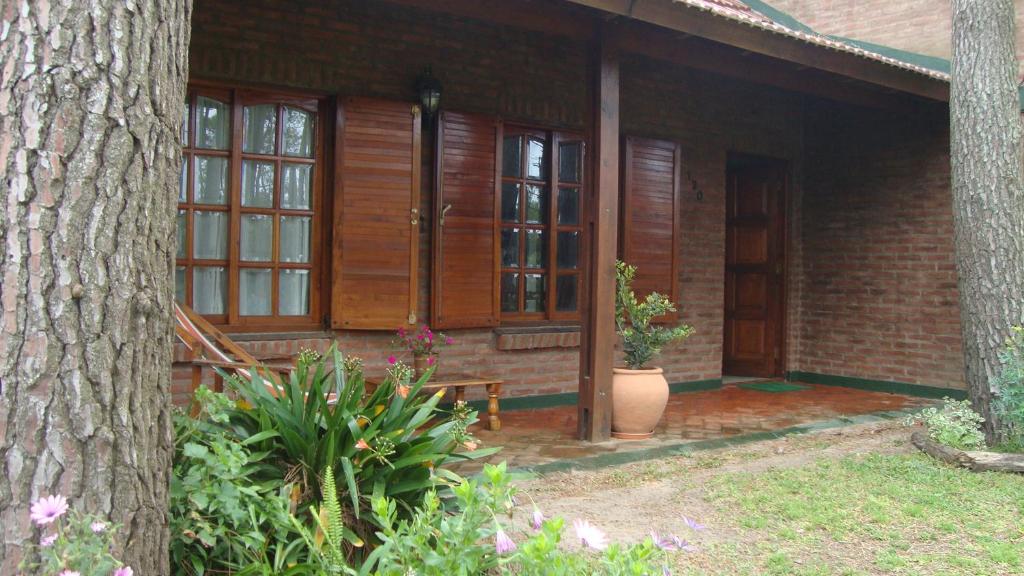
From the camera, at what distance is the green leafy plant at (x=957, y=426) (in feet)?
18.7

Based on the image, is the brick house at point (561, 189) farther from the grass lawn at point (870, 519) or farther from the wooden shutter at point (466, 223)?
the grass lawn at point (870, 519)

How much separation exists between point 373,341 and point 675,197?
11.1 ft

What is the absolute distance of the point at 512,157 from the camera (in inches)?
300

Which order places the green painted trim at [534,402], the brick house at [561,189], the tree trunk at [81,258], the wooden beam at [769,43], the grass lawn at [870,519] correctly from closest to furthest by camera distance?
the tree trunk at [81,258]
the grass lawn at [870,519]
the wooden beam at [769,43]
the brick house at [561,189]
the green painted trim at [534,402]

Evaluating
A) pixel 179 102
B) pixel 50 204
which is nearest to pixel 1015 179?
pixel 179 102

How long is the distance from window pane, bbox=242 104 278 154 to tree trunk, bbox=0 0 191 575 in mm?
4116

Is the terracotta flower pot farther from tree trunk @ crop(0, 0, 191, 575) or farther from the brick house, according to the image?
tree trunk @ crop(0, 0, 191, 575)

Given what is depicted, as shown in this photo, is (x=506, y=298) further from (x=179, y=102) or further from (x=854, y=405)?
(x=179, y=102)

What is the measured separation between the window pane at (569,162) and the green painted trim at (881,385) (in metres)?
3.62


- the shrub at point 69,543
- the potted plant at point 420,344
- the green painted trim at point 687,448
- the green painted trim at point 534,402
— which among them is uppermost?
the potted plant at point 420,344

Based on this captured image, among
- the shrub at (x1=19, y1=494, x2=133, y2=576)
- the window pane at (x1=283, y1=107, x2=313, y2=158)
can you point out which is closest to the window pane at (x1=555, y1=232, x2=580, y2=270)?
the window pane at (x1=283, y1=107, x2=313, y2=158)

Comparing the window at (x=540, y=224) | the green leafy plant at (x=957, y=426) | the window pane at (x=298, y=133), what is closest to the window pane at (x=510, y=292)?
the window at (x=540, y=224)

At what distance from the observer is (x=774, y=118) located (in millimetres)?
9578

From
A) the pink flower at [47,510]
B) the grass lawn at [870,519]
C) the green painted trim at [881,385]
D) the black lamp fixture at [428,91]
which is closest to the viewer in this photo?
the pink flower at [47,510]
